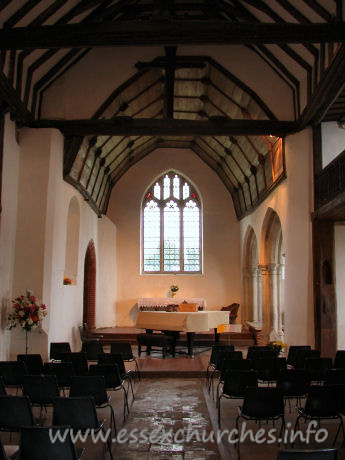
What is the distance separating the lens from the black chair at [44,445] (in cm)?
368

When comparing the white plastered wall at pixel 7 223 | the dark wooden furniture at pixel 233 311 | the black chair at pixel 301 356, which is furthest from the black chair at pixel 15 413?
the dark wooden furniture at pixel 233 311

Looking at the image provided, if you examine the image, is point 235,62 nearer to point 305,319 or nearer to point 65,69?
point 65,69

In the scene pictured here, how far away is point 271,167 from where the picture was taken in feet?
41.8

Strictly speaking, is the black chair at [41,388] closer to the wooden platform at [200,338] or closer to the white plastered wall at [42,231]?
the white plastered wall at [42,231]

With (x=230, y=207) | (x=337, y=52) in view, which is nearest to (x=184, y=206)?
(x=230, y=207)

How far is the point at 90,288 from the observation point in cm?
1645

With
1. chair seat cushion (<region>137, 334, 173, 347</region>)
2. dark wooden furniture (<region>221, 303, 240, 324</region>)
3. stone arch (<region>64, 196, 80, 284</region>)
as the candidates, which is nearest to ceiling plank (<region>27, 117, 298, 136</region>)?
stone arch (<region>64, 196, 80, 284</region>)

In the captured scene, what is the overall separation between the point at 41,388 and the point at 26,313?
3.45 metres

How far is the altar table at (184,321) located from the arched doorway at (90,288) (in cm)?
397

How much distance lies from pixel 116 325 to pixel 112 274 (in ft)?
6.44

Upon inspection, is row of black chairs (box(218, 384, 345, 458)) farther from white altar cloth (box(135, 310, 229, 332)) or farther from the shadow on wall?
the shadow on wall

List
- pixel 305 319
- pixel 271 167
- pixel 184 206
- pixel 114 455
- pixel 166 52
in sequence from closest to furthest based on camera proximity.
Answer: pixel 114 455, pixel 305 319, pixel 166 52, pixel 271 167, pixel 184 206

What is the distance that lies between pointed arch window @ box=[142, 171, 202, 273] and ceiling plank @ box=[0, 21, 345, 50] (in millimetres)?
11624

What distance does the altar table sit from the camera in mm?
11625
